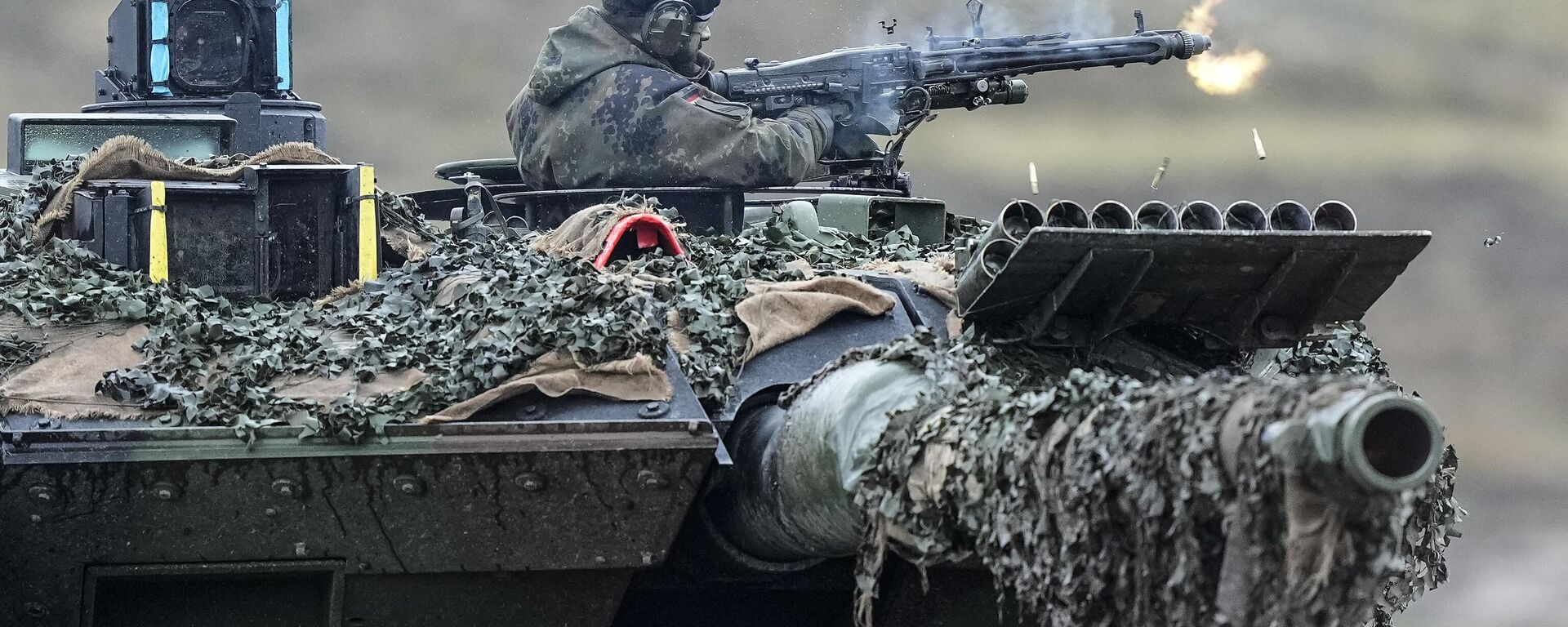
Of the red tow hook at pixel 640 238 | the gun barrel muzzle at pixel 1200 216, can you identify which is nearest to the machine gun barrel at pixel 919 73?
the red tow hook at pixel 640 238

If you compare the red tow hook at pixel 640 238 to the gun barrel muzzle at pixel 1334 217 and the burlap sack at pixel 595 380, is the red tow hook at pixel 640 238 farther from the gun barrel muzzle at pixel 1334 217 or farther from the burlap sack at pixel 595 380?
the gun barrel muzzle at pixel 1334 217

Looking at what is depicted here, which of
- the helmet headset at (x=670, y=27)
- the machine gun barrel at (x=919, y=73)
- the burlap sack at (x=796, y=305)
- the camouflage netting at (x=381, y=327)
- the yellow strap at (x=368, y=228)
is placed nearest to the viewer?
the camouflage netting at (x=381, y=327)

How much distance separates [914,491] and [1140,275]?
1332mm

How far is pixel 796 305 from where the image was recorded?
20.4ft

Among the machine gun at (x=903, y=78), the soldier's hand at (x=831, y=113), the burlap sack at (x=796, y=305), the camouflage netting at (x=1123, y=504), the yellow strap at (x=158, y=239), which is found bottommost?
the camouflage netting at (x=1123, y=504)

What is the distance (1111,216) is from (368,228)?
281cm

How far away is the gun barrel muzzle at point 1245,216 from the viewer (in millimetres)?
5320

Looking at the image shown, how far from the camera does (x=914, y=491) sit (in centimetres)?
411

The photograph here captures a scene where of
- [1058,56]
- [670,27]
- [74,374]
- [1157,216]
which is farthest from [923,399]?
[1058,56]

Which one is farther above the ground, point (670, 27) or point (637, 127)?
point (670, 27)

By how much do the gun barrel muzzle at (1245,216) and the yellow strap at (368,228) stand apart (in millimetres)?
2991

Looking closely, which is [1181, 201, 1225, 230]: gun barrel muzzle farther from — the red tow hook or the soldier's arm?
the soldier's arm

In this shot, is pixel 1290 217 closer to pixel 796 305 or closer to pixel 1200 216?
pixel 1200 216

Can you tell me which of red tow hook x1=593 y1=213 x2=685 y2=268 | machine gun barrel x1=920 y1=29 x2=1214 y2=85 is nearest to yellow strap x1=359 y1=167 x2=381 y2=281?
red tow hook x1=593 y1=213 x2=685 y2=268
